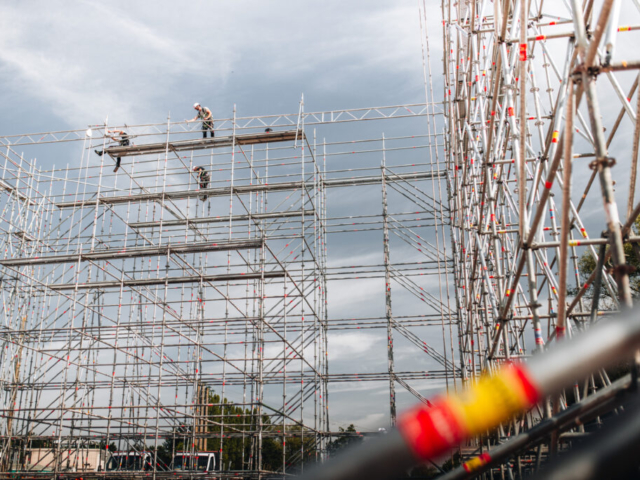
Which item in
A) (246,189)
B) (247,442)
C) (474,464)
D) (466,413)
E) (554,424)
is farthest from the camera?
(247,442)

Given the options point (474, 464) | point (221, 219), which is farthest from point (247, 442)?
point (474, 464)

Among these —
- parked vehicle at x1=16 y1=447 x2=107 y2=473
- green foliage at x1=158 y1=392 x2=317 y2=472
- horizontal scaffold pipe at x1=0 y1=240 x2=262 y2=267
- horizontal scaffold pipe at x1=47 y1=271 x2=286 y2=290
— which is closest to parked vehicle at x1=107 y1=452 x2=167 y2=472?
parked vehicle at x1=16 y1=447 x2=107 y2=473

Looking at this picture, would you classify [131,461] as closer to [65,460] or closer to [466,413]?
[65,460]

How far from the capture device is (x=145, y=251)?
493 inches

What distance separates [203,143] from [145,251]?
530cm

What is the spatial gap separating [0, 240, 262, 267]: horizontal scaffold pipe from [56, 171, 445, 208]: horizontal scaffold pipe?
4148 mm

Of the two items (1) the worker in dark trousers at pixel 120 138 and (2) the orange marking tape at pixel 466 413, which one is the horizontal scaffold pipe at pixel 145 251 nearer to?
(1) the worker in dark trousers at pixel 120 138

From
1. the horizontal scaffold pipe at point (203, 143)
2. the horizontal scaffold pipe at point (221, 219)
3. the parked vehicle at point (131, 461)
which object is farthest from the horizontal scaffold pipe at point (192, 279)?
the horizontal scaffold pipe at point (203, 143)

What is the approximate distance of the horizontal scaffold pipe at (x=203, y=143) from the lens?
16.7 m

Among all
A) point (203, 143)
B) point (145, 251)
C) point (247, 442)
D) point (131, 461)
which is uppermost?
point (203, 143)

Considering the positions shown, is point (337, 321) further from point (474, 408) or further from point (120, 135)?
point (474, 408)

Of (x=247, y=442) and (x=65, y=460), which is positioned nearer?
(x=65, y=460)

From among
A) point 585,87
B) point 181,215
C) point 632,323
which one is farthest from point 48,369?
point 632,323

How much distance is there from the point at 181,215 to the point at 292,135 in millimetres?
5025
